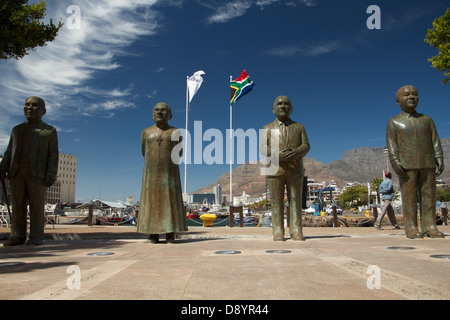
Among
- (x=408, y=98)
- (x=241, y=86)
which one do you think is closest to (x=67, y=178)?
(x=241, y=86)

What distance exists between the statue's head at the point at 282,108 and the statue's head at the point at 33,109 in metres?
5.37

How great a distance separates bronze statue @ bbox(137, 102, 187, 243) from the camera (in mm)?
7223

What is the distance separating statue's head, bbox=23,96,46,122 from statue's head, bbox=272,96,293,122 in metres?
5.37

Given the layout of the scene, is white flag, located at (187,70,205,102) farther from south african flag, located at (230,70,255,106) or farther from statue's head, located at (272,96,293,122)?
statue's head, located at (272,96,293,122)

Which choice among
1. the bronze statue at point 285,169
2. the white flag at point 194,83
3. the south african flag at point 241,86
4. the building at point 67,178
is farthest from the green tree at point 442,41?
the building at point 67,178

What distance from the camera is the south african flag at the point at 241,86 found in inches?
1164

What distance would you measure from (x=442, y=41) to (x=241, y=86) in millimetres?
18239

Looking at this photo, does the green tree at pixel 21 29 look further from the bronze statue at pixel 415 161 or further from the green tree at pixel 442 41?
the green tree at pixel 442 41

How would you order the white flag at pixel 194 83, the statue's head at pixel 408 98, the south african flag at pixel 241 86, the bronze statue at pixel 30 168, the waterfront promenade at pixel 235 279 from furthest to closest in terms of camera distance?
the white flag at pixel 194 83
the south african flag at pixel 241 86
the statue's head at pixel 408 98
the bronze statue at pixel 30 168
the waterfront promenade at pixel 235 279

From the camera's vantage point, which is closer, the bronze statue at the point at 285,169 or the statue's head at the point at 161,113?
the bronze statue at the point at 285,169

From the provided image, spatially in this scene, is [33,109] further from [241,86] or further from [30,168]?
[241,86]

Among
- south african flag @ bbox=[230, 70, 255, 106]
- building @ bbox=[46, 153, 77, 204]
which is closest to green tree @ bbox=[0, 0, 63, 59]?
south african flag @ bbox=[230, 70, 255, 106]
